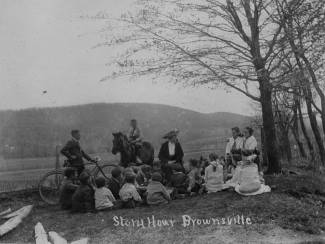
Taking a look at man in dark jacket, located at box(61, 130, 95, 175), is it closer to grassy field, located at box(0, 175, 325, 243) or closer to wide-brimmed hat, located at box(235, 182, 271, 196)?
grassy field, located at box(0, 175, 325, 243)

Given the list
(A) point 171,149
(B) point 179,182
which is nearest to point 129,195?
(B) point 179,182

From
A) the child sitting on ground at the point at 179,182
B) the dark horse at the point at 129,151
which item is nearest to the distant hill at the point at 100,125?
the dark horse at the point at 129,151

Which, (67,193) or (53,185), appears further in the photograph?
(53,185)

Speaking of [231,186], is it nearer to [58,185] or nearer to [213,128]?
[58,185]

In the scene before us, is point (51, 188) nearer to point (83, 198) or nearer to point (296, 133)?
point (83, 198)

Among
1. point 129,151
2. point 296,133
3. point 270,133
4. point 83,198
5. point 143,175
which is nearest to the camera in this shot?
point 83,198

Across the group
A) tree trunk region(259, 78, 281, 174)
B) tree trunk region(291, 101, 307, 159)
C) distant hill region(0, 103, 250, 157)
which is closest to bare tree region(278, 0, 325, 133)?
tree trunk region(259, 78, 281, 174)
